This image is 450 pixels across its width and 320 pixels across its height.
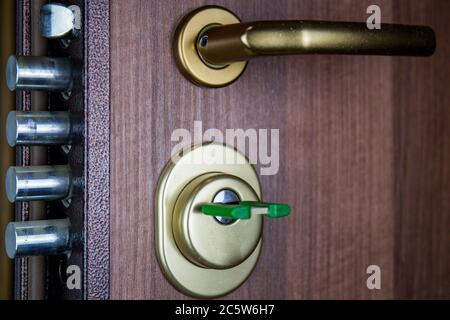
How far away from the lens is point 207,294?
0.37m

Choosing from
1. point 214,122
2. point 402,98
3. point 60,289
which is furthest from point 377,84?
point 60,289

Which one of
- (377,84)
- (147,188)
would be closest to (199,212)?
(147,188)

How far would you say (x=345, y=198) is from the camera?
425 millimetres

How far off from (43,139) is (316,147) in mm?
164

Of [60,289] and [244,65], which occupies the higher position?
[244,65]

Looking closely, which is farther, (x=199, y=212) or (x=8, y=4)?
(x=8, y=4)

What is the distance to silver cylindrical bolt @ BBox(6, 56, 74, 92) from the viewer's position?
0.36 metres

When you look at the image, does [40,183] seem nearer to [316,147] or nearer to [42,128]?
[42,128]

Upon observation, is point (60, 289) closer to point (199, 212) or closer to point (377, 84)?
point (199, 212)

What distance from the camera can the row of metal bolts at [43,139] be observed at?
1.18ft

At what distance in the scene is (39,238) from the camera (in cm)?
36

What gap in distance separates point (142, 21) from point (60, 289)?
0.16 meters

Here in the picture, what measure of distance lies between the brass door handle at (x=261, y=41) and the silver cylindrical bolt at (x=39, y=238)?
111 mm

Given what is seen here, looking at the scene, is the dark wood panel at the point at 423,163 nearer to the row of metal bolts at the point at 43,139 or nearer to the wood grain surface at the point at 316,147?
the wood grain surface at the point at 316,147
